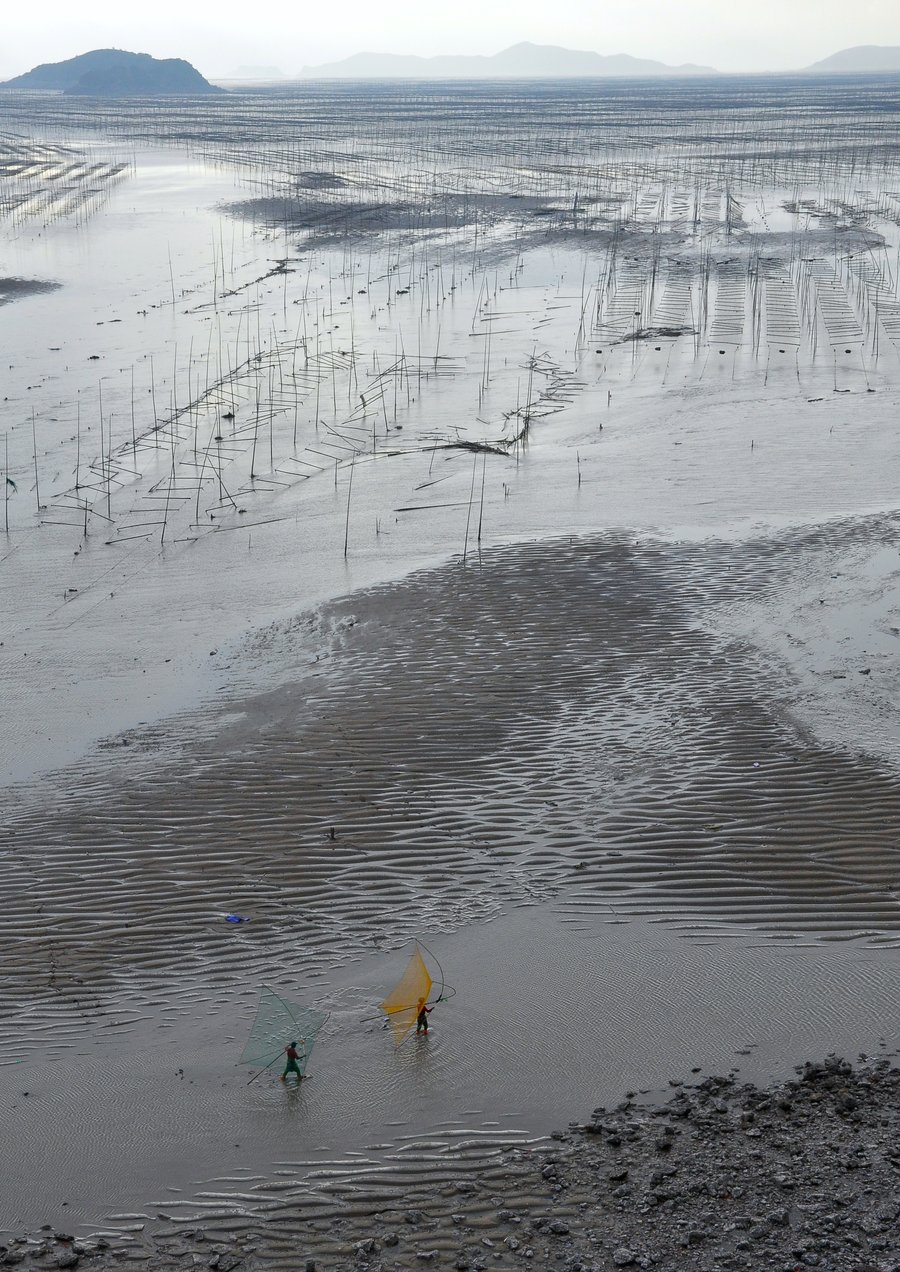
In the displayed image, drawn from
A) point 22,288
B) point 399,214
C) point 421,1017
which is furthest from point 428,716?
point 399,214

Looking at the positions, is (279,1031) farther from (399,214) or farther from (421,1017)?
(399,214)

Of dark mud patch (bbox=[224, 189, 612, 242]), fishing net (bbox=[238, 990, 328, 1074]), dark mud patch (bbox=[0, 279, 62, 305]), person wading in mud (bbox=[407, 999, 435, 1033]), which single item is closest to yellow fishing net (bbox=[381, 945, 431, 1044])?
person wading in mud (bbox=[407, 999, 435, 1033])

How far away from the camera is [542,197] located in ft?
159

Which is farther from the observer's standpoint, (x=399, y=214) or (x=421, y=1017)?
(x=399, y=214)

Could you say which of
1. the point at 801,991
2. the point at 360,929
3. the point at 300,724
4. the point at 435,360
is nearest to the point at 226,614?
the point at 300,724

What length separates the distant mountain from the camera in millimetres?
153750

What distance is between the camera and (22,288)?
33.8 metres

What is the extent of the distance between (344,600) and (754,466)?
8.03 m

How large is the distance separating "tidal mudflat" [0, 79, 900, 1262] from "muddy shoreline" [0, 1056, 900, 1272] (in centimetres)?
18

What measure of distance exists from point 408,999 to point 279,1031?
915 millimetres

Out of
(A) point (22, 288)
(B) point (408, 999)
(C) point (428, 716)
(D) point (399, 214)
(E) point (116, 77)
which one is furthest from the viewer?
(E) point (116, 77)

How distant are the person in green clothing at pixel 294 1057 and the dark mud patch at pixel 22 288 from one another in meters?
28.9

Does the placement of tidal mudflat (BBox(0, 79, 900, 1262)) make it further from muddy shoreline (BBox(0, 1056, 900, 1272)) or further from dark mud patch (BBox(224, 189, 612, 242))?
dark mud patch (BBox(224, 189, 612, 242))

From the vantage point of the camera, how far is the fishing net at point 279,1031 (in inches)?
310
